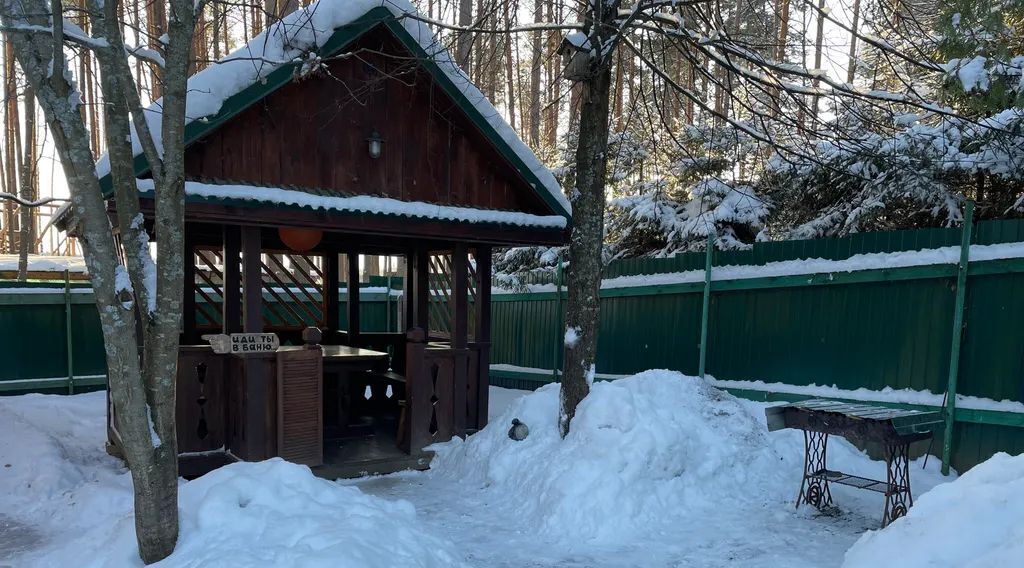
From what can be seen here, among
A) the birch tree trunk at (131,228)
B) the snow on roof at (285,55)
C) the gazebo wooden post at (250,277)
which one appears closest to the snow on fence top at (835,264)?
the snow on roof at (285,55)

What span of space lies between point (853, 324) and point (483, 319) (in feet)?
13.0

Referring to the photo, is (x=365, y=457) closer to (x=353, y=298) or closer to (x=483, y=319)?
(x=483, y=319)

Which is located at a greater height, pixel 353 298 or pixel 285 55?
pixel 285 55

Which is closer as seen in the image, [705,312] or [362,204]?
[362,204]

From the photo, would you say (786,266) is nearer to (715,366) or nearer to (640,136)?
(715,366)

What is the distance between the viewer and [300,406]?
580cm

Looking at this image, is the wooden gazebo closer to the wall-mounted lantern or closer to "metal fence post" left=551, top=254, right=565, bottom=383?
A: the wall-mounted lantern

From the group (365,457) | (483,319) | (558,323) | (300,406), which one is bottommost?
(365,457)

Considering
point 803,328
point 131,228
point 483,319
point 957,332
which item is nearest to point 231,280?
point 483,319

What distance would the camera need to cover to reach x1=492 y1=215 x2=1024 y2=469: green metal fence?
4953 mm

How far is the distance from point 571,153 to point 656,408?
7413 mm

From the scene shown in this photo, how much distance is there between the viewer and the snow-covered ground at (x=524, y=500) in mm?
3432

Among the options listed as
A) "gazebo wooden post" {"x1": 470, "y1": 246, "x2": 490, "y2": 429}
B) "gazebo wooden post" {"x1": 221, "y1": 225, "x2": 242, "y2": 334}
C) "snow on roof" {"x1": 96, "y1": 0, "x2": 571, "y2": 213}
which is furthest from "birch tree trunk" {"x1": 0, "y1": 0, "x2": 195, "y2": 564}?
"gazebo wooden post" {"x1": 470, "y1": 246, "x2": 490, "y2": 429}

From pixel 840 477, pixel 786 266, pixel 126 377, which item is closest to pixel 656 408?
pixel 840 477
